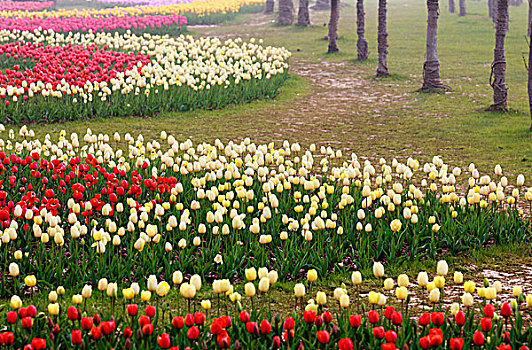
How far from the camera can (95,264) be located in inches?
217

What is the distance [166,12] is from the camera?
112ft

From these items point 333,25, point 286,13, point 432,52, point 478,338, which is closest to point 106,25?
point 333,25

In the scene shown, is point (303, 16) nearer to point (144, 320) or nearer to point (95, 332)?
point (144, 320)

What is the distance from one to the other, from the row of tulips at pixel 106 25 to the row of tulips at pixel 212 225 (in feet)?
59.0

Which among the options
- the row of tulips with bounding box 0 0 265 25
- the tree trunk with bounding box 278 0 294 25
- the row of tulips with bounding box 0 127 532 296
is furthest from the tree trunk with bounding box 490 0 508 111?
the row of tulips with bounding box 0 0 265 25

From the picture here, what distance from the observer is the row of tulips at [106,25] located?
969 inches

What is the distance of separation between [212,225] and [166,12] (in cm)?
2946

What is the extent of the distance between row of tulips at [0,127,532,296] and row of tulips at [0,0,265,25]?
2482cm

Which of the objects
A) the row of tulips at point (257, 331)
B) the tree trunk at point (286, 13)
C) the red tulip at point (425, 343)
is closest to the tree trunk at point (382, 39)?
the tree trunk at point (286, 13)

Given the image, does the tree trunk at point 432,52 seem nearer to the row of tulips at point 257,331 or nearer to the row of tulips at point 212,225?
the row of tulips at point 212,225

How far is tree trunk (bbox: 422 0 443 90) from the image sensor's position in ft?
50.5

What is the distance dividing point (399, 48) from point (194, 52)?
9865 mm

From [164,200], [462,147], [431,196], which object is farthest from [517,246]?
[462,147]

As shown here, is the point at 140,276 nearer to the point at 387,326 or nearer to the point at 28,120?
the point at 387,326
